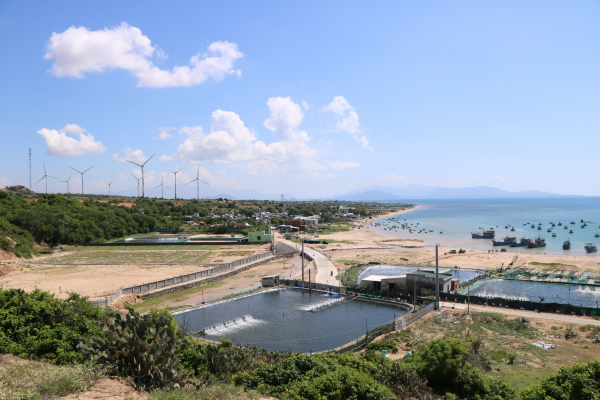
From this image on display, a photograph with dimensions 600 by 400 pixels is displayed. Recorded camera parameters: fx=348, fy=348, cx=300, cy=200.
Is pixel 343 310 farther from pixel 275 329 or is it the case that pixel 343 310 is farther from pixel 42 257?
pixel 42 257

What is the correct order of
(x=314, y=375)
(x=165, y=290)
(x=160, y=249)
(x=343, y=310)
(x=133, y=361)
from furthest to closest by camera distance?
1. (x=160, y=249)
2. (x=165, y=290)
3. (x=343, y=310)
4. (x=314, y=375)
5. (x=133, y=361)

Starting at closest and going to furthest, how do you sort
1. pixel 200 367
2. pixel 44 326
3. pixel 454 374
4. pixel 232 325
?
pixel 200 367 → pixel 454 374 → pixel 44 326 → pixel 232 325

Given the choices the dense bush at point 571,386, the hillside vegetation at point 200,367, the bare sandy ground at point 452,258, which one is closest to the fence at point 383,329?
the hillside vegetation at point 200,367

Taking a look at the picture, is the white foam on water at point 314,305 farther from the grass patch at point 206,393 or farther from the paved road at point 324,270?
the grass patch at point 206,393

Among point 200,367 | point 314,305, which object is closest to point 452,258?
point 314,305

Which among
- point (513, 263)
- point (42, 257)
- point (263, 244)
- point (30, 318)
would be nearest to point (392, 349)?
point (30, 318)

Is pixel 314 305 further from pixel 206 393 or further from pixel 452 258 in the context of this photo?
pixel 452 258

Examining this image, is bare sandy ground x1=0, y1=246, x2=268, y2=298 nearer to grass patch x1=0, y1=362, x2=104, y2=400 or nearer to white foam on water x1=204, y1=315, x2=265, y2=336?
white foam on water x1=204, y1=315, x2=265, y2=336
